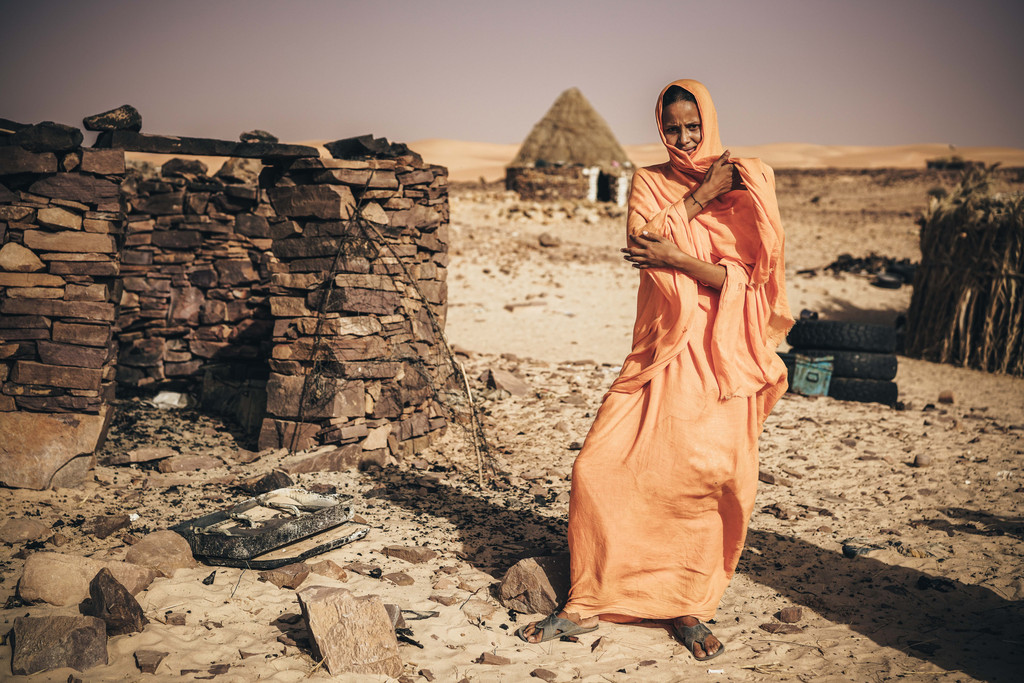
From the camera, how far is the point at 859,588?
384cm

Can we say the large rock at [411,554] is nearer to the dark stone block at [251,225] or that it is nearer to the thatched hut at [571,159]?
the dark stone block at [251,225]

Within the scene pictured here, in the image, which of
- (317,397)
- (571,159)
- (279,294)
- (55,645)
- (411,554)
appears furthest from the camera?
(571,159)

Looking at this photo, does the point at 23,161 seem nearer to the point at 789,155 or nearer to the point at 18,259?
the point at 18,259

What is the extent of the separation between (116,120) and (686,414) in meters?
4.83

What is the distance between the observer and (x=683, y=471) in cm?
289

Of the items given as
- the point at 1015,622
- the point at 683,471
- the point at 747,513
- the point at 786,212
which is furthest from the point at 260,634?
the point at 786,212

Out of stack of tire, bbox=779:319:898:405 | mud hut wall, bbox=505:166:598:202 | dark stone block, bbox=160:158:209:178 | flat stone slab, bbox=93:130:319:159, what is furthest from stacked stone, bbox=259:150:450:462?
mud hut wall, bbox=505:166:598:202

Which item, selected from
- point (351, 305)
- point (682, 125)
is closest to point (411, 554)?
point (351, 305)

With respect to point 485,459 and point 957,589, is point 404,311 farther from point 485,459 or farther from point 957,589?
point 957,589

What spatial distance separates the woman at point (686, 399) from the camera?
2906mm

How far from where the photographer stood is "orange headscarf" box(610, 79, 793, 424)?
2900 millimetres

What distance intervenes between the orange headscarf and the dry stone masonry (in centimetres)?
228

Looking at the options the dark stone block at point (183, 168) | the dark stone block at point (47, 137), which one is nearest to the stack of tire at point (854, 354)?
the dark stone block at point (47, 137)

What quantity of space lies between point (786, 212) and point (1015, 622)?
2239cm
